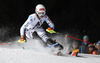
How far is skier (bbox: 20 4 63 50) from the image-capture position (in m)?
3.53

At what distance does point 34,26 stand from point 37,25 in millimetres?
56

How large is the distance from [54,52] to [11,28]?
5.14ft

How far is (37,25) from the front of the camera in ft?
12.2

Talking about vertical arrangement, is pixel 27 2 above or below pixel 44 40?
above

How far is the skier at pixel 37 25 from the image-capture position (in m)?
3.53

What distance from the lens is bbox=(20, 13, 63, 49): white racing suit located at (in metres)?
3.61

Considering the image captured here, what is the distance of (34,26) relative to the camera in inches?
147

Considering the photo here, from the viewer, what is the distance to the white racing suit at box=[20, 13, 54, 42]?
3609 millimetres

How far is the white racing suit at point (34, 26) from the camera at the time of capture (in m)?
3.61

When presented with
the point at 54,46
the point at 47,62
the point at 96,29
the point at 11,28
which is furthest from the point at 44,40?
Answer: the point at 96,29

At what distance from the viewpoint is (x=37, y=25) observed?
373 centimetres

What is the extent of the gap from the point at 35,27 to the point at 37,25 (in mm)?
53

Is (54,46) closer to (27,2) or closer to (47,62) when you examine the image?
(47,62)

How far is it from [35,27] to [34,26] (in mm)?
33
